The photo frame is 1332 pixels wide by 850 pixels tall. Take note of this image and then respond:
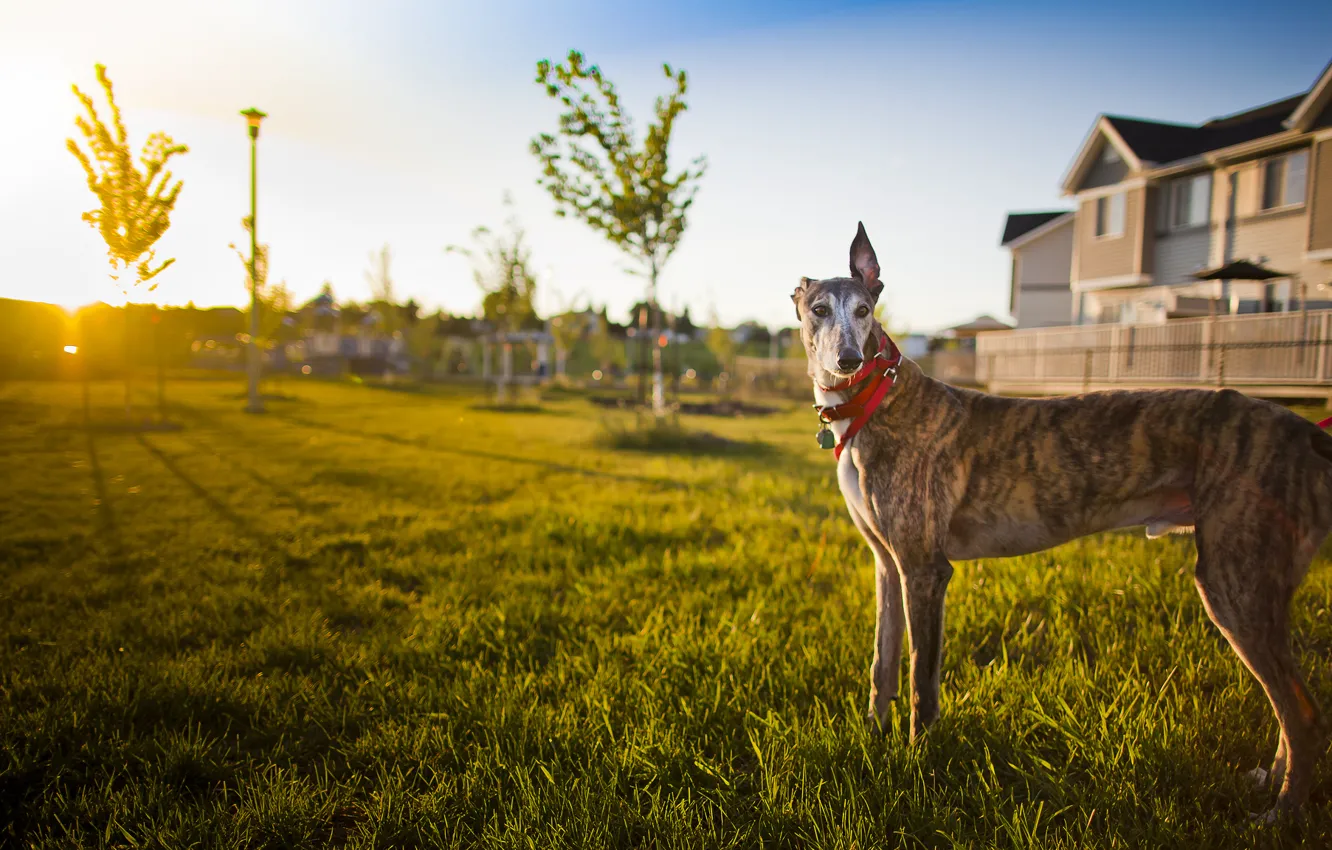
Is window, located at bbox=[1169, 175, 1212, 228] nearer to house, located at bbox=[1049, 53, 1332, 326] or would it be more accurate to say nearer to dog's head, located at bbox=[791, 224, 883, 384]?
house, located at bbox=[1049, 53, 1332, 326]

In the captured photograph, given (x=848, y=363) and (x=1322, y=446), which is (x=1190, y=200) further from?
(x=848, y=363)

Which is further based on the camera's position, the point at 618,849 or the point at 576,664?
the point at 576,664

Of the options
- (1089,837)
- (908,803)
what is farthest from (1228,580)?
(908,803)

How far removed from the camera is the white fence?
36.9ft

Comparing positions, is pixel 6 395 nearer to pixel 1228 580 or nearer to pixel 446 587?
pixel 446 587

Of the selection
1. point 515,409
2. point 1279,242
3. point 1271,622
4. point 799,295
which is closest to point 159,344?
point 799,295

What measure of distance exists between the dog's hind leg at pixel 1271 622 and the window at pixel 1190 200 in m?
22.3

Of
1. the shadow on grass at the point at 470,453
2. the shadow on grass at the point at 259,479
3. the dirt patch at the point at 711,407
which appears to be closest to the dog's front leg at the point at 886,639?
the shadow on grass at the point at 470,453

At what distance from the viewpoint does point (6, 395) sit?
4738 mm

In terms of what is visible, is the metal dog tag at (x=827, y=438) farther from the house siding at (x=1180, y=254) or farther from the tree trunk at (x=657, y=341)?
the house siding at (x=1180, y=254)

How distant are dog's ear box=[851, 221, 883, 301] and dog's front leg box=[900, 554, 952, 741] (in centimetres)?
126

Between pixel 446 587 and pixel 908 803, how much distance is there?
147 inches

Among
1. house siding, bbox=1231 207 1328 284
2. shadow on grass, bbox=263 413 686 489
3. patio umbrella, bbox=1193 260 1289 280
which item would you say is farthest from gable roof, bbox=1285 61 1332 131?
shadow on grass, bbox=263 413 686 489

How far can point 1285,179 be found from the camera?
16297 mm
